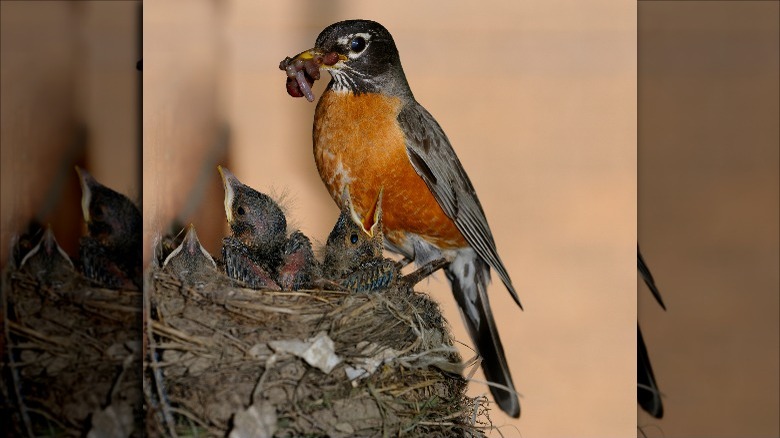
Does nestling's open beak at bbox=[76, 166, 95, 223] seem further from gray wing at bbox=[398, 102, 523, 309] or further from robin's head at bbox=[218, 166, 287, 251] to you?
gray wing at bbox=[398, 102, 523, 309]

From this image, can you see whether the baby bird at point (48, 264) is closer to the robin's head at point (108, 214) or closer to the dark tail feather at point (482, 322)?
the robin's head at point (108, 214)

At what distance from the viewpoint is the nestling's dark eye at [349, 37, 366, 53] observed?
2273 millimetres

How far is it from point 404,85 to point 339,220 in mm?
409

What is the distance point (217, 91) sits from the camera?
2295 mm

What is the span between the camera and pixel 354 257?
2219 millimetres

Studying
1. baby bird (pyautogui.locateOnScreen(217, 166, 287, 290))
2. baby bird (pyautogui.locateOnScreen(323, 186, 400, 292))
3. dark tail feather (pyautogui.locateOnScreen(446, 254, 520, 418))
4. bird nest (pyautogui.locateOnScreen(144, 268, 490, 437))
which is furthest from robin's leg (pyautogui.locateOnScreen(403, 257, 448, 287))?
baby bird (pyautogui.locateOnScreen(217, 166, 287, 290))

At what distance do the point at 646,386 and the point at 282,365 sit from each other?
123 cm

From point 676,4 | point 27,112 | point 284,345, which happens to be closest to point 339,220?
point 284,345

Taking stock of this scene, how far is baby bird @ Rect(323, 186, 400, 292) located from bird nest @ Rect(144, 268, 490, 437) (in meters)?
0.06

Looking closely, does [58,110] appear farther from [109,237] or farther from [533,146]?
[533,146]

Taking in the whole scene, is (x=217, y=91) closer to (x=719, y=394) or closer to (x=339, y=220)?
(x=339, y=220)

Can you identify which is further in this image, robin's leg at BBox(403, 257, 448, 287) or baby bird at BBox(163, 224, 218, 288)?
robin's leg at BBox(403, 257, 448, 287)

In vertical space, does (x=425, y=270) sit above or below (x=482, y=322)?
above

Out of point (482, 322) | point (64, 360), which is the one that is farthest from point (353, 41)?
point (64, 360)
